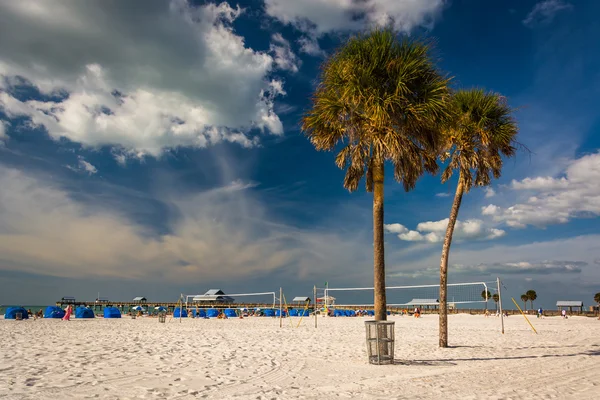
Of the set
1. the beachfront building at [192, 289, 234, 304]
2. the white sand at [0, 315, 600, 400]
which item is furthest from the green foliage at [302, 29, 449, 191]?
the beachfront building at [192, 289, 234, 304]

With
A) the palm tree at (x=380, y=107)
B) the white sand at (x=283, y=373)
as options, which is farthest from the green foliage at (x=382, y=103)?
the white sand at (x=283, y=373)

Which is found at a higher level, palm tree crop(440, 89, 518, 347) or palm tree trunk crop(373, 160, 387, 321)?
palm tree crop(440, 89, 518, 347)

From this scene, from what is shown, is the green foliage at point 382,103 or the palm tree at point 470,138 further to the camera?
the palm tree at point 470,138

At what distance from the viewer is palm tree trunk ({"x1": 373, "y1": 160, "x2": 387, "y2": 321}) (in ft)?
32.7

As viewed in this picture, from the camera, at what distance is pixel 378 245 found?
10297 millimetres

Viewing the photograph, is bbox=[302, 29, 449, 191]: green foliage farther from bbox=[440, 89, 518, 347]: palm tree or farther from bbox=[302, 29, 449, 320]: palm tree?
bbox=[440, 89, 518, 347]: palm tree

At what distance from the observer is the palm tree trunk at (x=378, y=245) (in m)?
9.97

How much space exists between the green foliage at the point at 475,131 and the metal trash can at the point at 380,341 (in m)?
6.08

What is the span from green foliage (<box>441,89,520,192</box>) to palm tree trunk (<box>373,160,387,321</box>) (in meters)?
3.67

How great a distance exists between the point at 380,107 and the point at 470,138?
174 inches

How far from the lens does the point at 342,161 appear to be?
11.2 m

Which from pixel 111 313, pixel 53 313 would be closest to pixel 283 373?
pixel 53 313

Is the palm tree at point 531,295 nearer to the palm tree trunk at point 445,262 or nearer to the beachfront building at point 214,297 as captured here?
the beachfront building at point 214,297

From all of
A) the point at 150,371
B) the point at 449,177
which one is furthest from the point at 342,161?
the point at 150,371
